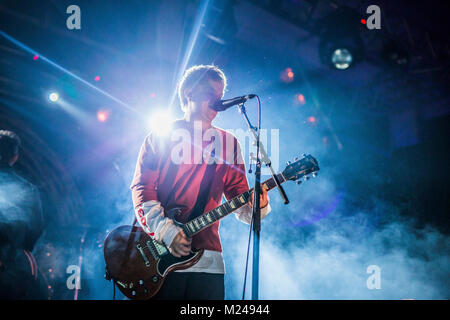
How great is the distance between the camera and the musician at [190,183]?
6.71ft

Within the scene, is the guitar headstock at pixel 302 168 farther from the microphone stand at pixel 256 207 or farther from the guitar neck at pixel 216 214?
the microphone stand at pixel 256 207

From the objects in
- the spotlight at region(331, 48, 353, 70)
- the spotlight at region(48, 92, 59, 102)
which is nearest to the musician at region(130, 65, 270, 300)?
the spotlight at region(331, 48, 353, 70)

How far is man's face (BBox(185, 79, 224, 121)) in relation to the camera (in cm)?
245

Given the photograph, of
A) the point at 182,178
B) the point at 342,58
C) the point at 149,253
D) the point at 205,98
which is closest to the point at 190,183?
the point at 182,178

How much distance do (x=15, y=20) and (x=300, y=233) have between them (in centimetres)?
547

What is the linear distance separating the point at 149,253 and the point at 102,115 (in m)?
3.79

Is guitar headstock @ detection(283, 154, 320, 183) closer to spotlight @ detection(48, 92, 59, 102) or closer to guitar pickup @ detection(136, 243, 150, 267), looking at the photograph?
guitar pickup @ detection(136, 243, 150, 267)

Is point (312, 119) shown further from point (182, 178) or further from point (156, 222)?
point (156, 222)

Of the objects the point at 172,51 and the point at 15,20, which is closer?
the point at 15,20

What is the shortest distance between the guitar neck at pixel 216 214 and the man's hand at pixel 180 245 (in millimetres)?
119

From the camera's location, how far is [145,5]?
4855mm

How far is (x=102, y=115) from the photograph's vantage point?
531 cm
